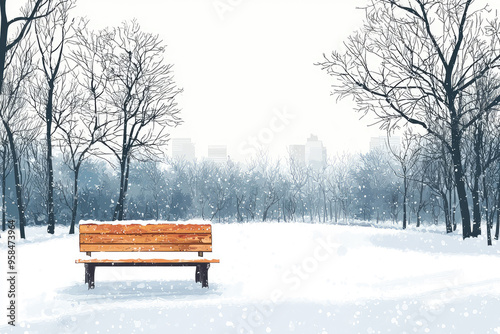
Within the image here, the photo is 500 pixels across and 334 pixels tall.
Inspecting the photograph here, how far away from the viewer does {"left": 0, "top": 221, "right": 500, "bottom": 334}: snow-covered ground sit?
707 centimetres

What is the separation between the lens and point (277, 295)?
8.35 metres

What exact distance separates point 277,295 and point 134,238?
9.84 feet

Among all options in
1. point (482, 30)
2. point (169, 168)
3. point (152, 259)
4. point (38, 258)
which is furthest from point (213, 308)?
point (169, 168)

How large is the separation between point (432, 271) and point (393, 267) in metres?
0.95

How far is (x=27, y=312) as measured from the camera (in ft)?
25.1

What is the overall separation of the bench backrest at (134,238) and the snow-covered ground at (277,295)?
0.35 meters

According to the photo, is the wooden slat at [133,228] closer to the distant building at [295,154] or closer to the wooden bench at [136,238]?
the wooden bench at [136,238]

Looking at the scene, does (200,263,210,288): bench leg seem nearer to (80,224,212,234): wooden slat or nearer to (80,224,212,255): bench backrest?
(80,224,212,255): bench backrest

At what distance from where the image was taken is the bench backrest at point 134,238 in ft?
32.7

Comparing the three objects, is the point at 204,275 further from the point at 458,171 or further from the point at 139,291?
the point at 458,171

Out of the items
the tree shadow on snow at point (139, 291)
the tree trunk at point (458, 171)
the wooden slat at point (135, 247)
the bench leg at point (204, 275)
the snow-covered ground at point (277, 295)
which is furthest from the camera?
the tree trunk at point (458, 171)

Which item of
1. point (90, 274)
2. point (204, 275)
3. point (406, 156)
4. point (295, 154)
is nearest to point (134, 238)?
point (90, 274)

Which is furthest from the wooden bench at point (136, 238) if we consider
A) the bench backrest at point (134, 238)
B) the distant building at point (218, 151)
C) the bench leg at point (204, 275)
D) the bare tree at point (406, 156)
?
the distant building at point (218, 151)

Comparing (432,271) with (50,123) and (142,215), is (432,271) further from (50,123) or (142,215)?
(142,215)
